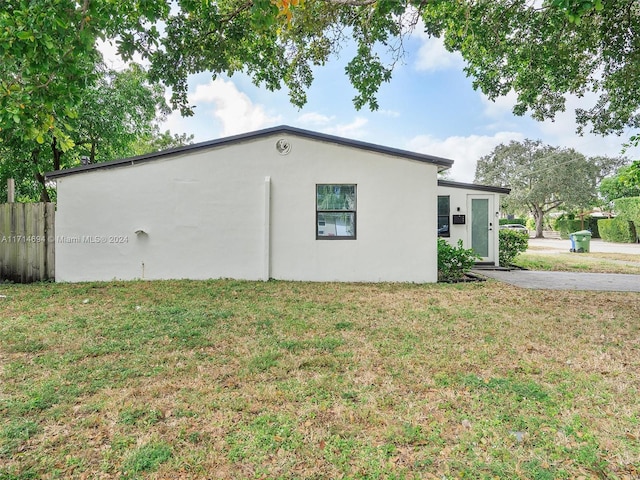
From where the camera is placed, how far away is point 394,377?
2.80 m

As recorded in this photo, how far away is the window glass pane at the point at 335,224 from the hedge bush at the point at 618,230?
2586 centimetres

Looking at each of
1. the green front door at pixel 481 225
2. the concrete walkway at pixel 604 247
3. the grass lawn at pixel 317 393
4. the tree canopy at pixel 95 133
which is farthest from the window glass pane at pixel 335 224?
the concrete walkway at pixel 604 247

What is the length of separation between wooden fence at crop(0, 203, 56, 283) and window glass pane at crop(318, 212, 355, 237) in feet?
18.6

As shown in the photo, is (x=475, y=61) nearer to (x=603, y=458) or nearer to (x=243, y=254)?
(x=243, y=254)

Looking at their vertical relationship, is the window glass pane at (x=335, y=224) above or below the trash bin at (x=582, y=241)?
above

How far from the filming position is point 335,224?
7.07m

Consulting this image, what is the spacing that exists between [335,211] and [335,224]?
29 cm

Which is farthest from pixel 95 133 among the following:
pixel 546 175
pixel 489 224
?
pixel 546 175

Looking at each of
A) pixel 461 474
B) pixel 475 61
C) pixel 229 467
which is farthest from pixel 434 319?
pixel 475 61

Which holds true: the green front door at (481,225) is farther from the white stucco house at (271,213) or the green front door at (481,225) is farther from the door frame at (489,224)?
the white stucco house at (271,213)

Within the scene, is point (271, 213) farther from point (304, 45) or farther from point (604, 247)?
point (604, 247)

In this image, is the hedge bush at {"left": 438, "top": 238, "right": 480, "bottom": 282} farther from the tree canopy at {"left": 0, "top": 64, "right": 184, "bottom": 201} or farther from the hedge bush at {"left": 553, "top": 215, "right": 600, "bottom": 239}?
the hedge bush at {"left": 553, "top": 215, "right": 600, "bottom": 239}

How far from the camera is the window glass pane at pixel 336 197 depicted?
704cm

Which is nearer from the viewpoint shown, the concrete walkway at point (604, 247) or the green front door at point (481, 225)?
the green front door at point (481, 225)
